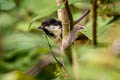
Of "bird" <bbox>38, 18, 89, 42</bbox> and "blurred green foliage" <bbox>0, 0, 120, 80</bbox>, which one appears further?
"bird" <bbox>38, 18, 89, 42</bbox>

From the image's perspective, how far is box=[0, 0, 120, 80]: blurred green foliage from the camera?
73 cm

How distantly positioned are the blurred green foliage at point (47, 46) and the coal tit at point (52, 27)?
0.02 metres

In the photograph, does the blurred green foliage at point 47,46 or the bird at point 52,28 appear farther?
the bird at point 52,28

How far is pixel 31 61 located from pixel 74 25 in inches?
37.6

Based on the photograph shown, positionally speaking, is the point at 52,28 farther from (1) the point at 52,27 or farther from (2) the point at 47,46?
(2) the point at 47,46

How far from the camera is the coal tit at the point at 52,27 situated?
1.00 meters

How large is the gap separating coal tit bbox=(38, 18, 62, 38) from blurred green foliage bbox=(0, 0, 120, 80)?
24mm

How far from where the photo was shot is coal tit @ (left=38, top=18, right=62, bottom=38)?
998mm

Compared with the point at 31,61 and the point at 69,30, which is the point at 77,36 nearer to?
the point at 69,30

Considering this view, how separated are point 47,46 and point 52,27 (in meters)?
0.42

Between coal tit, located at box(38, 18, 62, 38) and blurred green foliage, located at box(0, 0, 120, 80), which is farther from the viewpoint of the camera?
coal tit, located at box(38, 18, 62, 38)

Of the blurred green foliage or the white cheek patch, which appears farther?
the white cheek patch

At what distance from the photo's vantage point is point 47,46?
1.42 metres

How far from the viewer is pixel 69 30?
965mm
